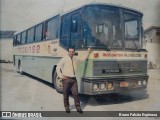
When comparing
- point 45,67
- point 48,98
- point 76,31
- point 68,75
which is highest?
point 76,31

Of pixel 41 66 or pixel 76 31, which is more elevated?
pixel 76 31

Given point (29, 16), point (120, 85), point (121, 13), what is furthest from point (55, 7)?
point (120, 85)

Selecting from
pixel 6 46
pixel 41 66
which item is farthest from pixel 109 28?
pixel 6 46

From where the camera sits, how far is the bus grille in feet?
13.9

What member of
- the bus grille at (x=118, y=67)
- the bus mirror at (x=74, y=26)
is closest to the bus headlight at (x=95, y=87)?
the bus grille at (x=118, y=67)

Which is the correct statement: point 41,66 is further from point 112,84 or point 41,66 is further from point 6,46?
point 112,84

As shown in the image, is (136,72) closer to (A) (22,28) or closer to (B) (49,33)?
(B) (49,33)

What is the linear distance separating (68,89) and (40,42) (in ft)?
2.88

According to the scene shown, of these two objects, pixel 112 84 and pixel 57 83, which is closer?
pixel 112 84

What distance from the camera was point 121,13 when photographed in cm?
439

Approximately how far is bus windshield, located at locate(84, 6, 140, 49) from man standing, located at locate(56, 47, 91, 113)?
323 mm

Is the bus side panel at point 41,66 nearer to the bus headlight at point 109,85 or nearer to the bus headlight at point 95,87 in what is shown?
the bus headlight at point 95,87

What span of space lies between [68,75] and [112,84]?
0.64 metres

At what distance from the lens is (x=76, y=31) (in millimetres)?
4281
